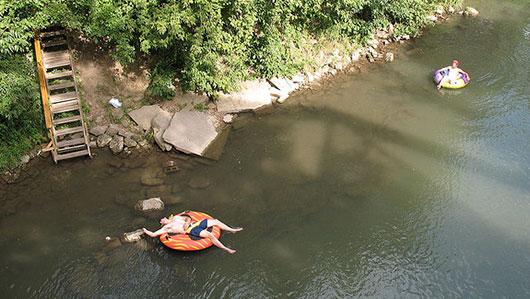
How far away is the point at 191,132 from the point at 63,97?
12.3 feet

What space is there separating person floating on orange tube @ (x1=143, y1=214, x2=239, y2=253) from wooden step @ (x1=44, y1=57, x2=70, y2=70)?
575 centimetres

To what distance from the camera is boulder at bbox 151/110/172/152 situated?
13.1 metres

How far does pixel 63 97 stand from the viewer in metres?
13.0

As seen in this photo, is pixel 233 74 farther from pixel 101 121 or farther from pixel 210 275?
pixel 210 275

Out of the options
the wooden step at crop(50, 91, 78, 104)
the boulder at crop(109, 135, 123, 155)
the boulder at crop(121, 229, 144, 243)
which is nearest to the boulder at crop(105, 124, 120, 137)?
the boulder at crop(109, 135, 123, 155)

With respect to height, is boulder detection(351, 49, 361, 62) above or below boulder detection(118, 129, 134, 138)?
above

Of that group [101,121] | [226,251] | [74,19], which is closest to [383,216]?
[226,251]

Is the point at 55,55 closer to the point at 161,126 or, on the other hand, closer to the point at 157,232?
the point at 161,126

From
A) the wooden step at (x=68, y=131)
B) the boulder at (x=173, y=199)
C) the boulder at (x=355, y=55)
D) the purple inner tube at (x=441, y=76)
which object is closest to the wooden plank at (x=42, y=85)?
the wooden step at (x=68, y=131)

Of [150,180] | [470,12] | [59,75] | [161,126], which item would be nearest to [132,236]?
[150,180]

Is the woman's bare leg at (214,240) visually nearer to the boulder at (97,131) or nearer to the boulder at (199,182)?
the boulder at (199,182)

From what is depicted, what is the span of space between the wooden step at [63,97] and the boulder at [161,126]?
2.33 m

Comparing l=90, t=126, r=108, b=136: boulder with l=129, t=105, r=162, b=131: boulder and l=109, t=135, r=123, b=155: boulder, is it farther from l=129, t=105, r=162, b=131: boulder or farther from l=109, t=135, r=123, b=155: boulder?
l=129, t=105, r=162, b=131: boulder

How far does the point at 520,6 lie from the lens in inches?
851
